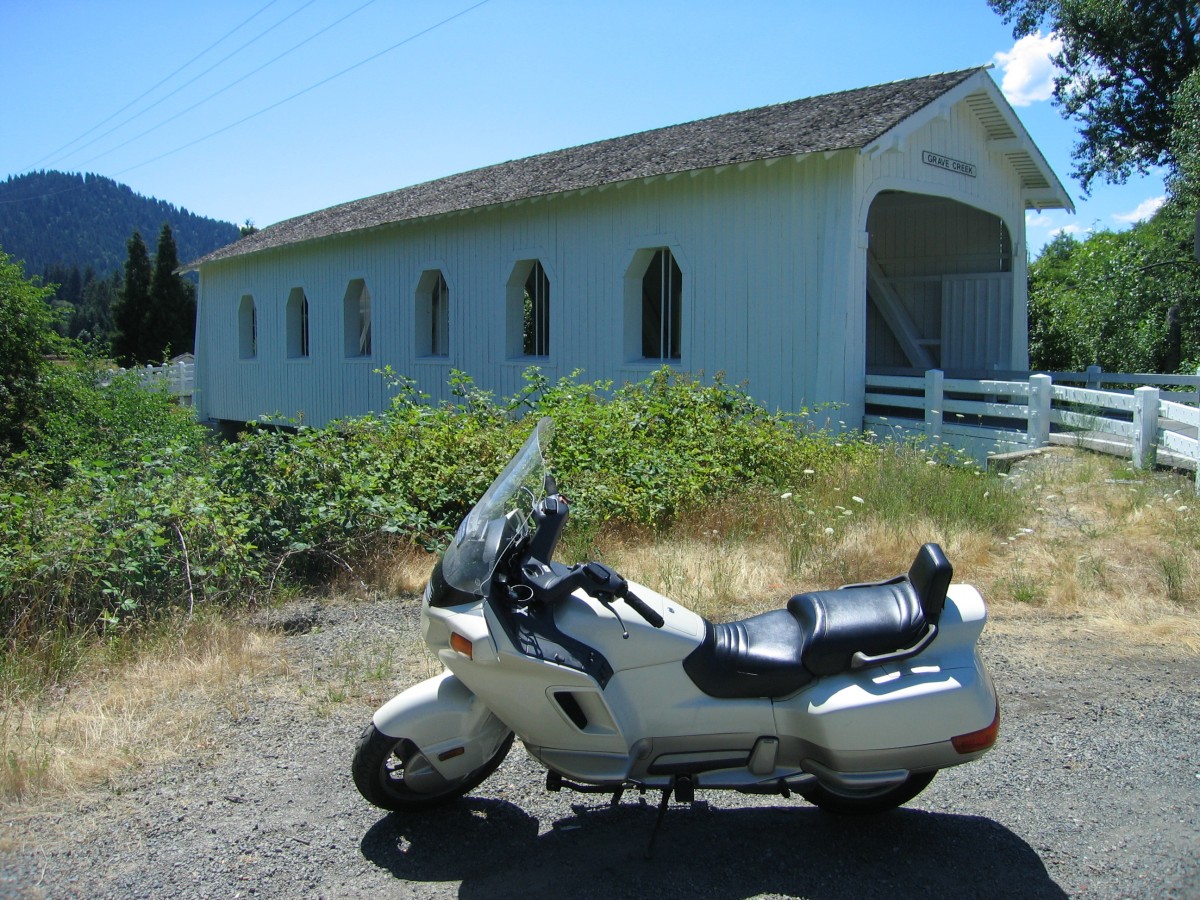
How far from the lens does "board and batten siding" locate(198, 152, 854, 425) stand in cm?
1230

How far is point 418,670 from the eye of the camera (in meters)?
5.15

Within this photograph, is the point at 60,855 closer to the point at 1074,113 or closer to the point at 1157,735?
the point at 1157,735

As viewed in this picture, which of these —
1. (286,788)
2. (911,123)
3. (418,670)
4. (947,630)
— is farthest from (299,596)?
(911,123)

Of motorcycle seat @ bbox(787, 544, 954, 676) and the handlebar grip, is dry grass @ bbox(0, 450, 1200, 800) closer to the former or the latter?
the handlebar grip

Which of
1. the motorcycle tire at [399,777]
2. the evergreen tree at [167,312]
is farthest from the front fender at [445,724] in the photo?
the evergreen tree at [167,312]

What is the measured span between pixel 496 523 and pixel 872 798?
5.32ft

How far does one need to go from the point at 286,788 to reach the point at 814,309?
966cm

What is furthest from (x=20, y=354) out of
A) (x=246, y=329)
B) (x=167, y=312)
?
(x=167, y=312)

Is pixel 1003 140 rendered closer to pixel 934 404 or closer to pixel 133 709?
pixel 934 404

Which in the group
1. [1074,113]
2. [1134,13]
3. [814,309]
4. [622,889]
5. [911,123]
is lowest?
[622,889]

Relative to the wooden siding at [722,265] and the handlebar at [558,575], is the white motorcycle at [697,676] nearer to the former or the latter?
the handlebar at [558,575]

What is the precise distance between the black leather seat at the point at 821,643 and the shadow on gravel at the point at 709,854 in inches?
22.9

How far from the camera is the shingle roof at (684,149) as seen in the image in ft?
39.5

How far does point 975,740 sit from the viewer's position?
10.6 feet
